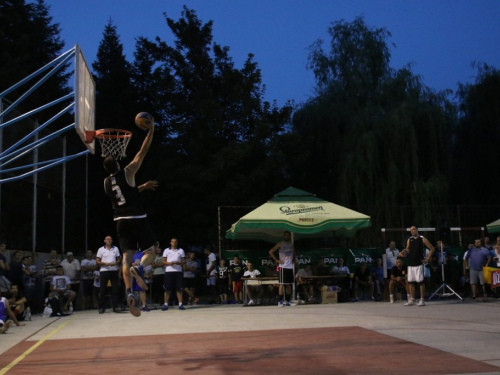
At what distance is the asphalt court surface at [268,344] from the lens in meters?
8.62

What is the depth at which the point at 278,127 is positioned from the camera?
1475 inches

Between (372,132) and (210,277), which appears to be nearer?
(210,277)

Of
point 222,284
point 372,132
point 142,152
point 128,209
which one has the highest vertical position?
point 372,132

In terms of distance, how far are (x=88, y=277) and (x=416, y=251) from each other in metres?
10.3

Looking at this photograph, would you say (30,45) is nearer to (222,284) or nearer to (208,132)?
(208,132)

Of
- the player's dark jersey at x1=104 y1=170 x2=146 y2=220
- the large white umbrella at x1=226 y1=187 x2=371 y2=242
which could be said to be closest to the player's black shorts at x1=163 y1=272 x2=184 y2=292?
the large white umbrella at x1=226 y1=187 x2=371 y2=242

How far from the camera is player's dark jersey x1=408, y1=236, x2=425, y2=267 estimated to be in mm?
18453

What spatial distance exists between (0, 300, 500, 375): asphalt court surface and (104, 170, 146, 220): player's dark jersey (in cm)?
209

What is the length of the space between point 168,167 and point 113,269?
17.4 m

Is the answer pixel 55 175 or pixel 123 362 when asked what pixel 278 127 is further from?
pixel 123 362

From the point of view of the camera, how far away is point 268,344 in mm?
10688

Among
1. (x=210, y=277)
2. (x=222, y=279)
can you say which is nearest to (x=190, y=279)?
(x=210, y=277)

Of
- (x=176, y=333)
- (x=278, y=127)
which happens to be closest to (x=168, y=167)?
(x=278, y=127)

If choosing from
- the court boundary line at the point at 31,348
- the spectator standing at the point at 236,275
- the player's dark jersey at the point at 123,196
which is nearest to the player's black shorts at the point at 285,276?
the spectator standing at the point at 236,275
